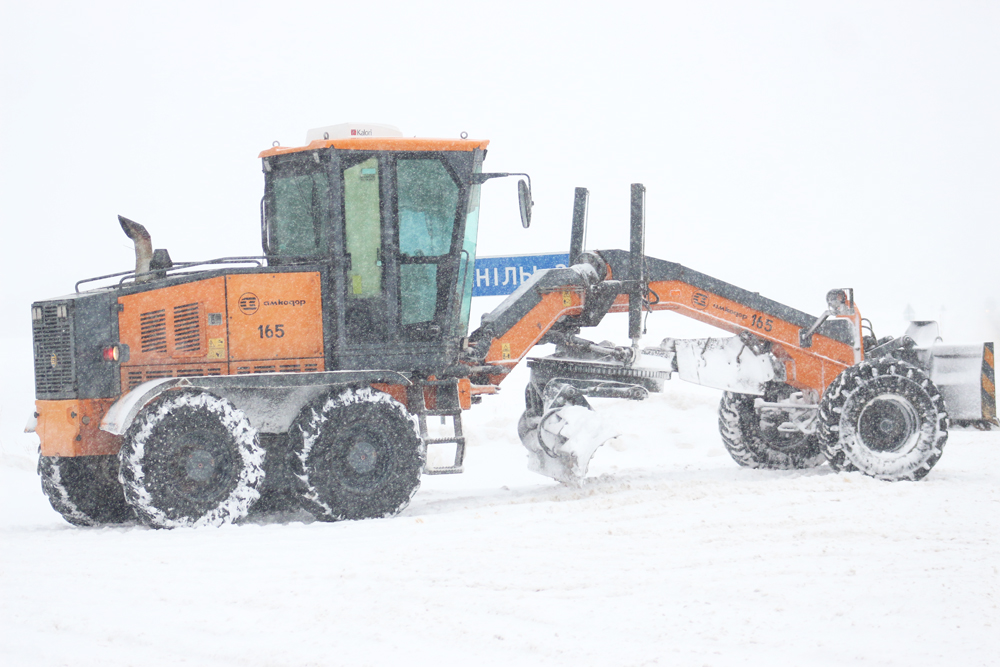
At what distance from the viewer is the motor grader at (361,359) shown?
6.23 meters

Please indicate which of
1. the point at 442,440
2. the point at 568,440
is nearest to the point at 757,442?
the point at 568,440

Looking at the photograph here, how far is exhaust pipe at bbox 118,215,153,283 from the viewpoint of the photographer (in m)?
6.80

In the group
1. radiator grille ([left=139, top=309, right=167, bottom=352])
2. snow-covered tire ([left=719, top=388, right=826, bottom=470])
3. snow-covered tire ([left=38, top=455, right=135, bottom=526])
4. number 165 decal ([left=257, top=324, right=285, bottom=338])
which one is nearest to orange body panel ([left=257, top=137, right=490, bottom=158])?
number 165 decal ([left=257, top=324, right=285, bottom=338])

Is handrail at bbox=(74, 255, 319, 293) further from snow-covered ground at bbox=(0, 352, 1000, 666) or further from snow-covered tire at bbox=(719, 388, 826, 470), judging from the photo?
snow-covered tire at bbox=(719, 388, 826, 470)

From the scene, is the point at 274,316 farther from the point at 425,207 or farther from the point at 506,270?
the point at 506,270

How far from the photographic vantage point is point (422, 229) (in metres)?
7.02

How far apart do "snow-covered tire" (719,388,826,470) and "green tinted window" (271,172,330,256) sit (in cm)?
422

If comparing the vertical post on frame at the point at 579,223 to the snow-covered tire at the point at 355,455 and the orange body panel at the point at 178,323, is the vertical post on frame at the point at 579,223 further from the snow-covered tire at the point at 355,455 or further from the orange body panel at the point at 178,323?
the orange body panel at the point at 178,323

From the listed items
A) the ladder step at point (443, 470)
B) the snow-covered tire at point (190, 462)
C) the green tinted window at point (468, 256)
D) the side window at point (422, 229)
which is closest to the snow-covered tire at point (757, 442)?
the green tinted window at point (468, 256)

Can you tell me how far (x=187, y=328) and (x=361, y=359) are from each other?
1.27m

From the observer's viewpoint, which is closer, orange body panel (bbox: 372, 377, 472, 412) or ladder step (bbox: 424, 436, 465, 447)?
ladder step (bbox: 424, 436, 465, 447)

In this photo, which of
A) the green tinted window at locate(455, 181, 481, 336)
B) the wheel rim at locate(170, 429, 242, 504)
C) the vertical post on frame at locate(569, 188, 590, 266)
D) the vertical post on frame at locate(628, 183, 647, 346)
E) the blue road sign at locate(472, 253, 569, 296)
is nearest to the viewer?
the wheel rim at locate(170, 429, 242, 504)

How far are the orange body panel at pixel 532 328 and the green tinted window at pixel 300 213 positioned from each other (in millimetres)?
1683

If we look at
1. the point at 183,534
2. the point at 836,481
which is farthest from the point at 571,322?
the point at 183,534
